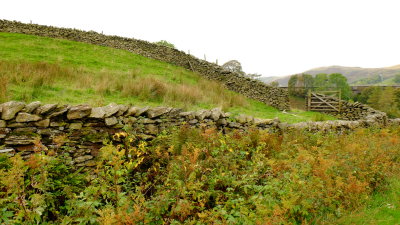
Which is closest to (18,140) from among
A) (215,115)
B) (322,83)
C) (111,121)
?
(111,121)

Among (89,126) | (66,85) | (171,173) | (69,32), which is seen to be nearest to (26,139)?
(89,126)

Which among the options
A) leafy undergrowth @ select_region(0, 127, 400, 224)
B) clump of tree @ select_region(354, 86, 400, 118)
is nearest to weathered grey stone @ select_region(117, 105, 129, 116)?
leafy undergrowth @ select_region(0, 127, 400, 224)

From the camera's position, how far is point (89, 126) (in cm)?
437

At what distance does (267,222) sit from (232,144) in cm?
242

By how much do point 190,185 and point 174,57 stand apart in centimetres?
1706

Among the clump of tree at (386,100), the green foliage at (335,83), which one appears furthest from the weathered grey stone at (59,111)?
the green foliage at (335,83)

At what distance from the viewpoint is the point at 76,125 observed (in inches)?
167

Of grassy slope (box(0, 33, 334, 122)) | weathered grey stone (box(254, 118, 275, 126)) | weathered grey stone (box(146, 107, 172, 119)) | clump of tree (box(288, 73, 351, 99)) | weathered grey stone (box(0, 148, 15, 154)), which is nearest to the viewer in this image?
weathered grey stone (box(0, 148, 15, 154))

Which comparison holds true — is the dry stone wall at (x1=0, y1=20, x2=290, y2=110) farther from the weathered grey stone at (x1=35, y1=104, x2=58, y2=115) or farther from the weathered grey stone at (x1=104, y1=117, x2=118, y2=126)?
the weathered grey stone at (x1=35, y1=104, x2=58, y2=115)

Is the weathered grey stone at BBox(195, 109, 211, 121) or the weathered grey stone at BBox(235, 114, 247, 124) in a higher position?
the weathered grey stone at BBox(195, 109, 211, 121)

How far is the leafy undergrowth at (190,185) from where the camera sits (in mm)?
2682

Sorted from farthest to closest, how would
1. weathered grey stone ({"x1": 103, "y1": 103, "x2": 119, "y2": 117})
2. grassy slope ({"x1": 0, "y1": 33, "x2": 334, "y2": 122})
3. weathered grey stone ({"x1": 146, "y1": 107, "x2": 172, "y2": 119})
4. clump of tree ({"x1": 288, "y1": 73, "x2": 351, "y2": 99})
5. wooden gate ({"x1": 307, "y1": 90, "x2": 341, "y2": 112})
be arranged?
clump of tree ({"x1": 288, "y1": 73, "x2": 351, "y2": 99})
wooden gate ({"x1": 307, "y1": 90, "x2": 341, "y2": 112})
grassy slope ({"x1": 0, "y1": 33, "x2": 334, "y2": 122})
weathered grey stone ({"x1": 146, "y1": 107, "x2": 172, "y2": 119})
weathered grey stone ({"x1": 103, "y1": 103, "x2": 119, "y2": 117})

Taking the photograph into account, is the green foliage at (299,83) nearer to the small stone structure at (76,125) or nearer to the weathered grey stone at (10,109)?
the small stone structure at (76,125)

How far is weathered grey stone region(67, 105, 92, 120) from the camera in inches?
164
